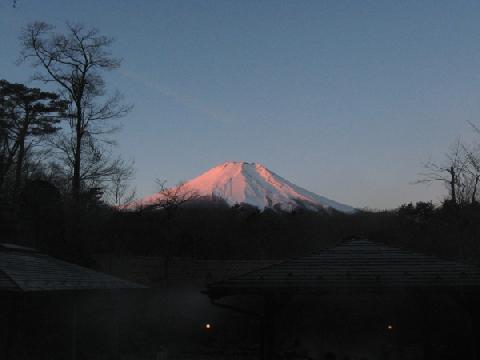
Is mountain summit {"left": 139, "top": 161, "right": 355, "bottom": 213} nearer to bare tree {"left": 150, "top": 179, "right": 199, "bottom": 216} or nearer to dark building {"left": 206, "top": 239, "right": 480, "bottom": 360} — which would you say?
bare tree {"left": 150, "top": 179, "right": 199, "bottom": 216}

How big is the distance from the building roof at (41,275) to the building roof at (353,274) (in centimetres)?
550

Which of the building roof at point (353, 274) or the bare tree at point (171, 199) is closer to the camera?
the building roof at point (353, 274)

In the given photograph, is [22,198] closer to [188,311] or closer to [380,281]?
[188,311]

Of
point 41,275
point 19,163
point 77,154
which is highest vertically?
point 77,154

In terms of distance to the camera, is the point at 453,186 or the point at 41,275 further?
the point at 453,186

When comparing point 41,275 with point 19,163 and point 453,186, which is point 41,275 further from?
point 453,186

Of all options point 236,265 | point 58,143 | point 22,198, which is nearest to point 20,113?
point 58,143

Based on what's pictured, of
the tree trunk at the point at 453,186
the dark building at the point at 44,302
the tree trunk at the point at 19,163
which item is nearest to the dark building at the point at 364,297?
the dark building at the point at 44,302

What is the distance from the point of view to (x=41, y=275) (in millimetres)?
15078

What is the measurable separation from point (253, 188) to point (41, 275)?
44202mm

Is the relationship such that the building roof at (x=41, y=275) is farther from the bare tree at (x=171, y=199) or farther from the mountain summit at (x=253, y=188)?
the mountain summit at (x=253, y=188)

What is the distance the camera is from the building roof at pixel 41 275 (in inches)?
527

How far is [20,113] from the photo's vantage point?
3048cm

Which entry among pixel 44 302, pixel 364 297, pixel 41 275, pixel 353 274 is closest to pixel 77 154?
pixel 41 275
